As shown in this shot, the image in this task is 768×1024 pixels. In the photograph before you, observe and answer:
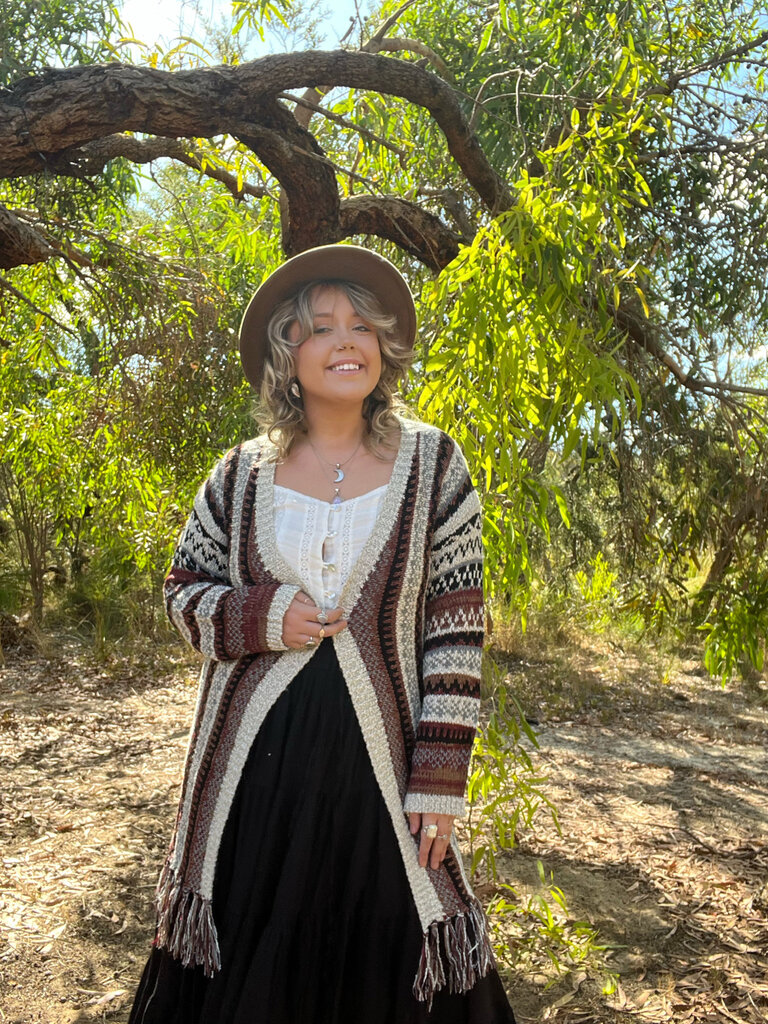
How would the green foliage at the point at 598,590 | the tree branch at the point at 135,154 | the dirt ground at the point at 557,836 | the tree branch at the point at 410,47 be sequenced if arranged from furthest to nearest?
the green foliage at the point at 598,590 → the tree branch at the point at 410,47 → the tree branch at the point at 135,154 → the dirt ground at the point at 557,836

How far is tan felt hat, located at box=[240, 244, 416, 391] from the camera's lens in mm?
1893

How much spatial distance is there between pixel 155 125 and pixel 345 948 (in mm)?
2145

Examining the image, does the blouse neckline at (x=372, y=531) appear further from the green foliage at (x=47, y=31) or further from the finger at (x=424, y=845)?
the green foliage at (x=47, y=31)

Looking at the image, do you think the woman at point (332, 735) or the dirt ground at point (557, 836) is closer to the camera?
the woman at point (332, 735)

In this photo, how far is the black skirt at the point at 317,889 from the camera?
5.49 feet

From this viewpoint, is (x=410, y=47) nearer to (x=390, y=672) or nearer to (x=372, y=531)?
(x=372, y=531)

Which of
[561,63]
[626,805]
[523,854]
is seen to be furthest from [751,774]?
[561,63]

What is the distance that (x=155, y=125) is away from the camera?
9.07ft

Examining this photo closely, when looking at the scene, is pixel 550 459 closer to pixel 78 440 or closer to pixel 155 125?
pixel 78 440

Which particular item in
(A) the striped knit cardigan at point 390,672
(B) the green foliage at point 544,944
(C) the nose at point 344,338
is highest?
(C) the nose at point 344,338

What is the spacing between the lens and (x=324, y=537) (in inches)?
71.1

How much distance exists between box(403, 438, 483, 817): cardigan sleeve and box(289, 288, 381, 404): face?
232 mm

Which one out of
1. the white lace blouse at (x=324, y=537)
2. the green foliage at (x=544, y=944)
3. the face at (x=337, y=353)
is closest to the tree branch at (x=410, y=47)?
the face at (x=337, y=353)

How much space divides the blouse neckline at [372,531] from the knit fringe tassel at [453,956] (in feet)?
1.81
